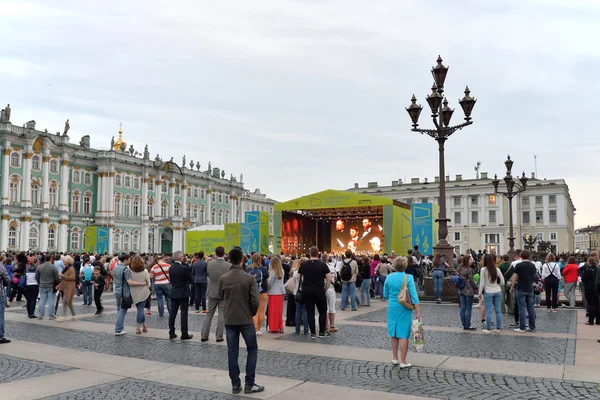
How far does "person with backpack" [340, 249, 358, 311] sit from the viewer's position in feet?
47.7

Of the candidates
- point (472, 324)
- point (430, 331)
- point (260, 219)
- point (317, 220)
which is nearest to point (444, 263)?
point (472, 324)

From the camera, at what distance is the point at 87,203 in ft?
200

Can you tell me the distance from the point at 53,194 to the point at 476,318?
53.3 meters

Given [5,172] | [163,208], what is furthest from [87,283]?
[163,208]

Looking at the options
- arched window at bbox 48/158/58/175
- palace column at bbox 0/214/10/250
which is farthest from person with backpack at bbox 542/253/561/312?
arched window at bbox 48/158/58/175

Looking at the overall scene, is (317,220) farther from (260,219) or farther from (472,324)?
(472,324)

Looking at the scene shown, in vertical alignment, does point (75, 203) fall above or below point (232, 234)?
above

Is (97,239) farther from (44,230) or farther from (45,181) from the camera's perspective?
(45,181)

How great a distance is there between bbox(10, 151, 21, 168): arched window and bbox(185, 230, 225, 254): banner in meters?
21.8

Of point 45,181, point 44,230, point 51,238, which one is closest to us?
point 44,230

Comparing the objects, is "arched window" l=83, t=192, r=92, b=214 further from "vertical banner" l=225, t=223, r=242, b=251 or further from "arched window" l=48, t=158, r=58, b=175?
"vertical banner" l=225, t=223, r=242, b=251

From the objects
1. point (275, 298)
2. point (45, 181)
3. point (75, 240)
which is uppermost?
point (45, 181)

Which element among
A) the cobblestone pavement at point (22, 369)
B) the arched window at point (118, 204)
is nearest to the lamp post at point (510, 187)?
the cobblestone pavement at point (22, 369)

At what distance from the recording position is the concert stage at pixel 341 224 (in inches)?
1352
